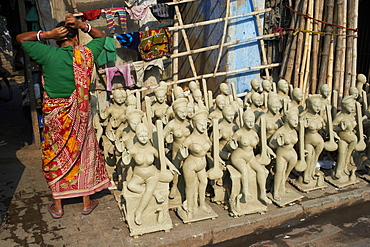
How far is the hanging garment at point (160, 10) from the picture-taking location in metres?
8.71

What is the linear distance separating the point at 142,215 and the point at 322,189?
3103 mm

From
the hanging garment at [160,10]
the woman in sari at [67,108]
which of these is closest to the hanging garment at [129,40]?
the hanging garment at [160,10]

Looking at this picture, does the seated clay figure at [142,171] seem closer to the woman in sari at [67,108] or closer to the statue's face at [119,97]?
the woman in sari at [67,108]

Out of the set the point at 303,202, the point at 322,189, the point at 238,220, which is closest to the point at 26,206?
the point at 238,220

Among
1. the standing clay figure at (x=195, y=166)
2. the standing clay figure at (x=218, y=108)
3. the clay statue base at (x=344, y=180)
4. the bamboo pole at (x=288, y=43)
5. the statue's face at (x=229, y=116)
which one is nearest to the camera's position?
the standing clay figure at (x=195, y=166)

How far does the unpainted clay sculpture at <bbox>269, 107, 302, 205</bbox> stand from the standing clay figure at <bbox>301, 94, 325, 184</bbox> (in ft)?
1.32

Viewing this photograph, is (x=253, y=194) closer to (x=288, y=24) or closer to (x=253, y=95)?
(x=253, y=95)

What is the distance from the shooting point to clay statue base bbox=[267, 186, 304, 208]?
229 inches

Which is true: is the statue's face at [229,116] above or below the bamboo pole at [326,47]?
below

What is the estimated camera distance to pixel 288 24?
31.3 feet

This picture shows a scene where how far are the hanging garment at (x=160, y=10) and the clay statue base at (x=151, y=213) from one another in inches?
193

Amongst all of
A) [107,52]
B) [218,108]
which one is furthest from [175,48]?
[218,108]

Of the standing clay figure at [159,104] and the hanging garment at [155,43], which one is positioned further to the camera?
the hanging garment at [155,43]

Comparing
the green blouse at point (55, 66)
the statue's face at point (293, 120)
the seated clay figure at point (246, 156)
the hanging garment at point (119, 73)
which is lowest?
the seated clay figure at point (246, 156)
